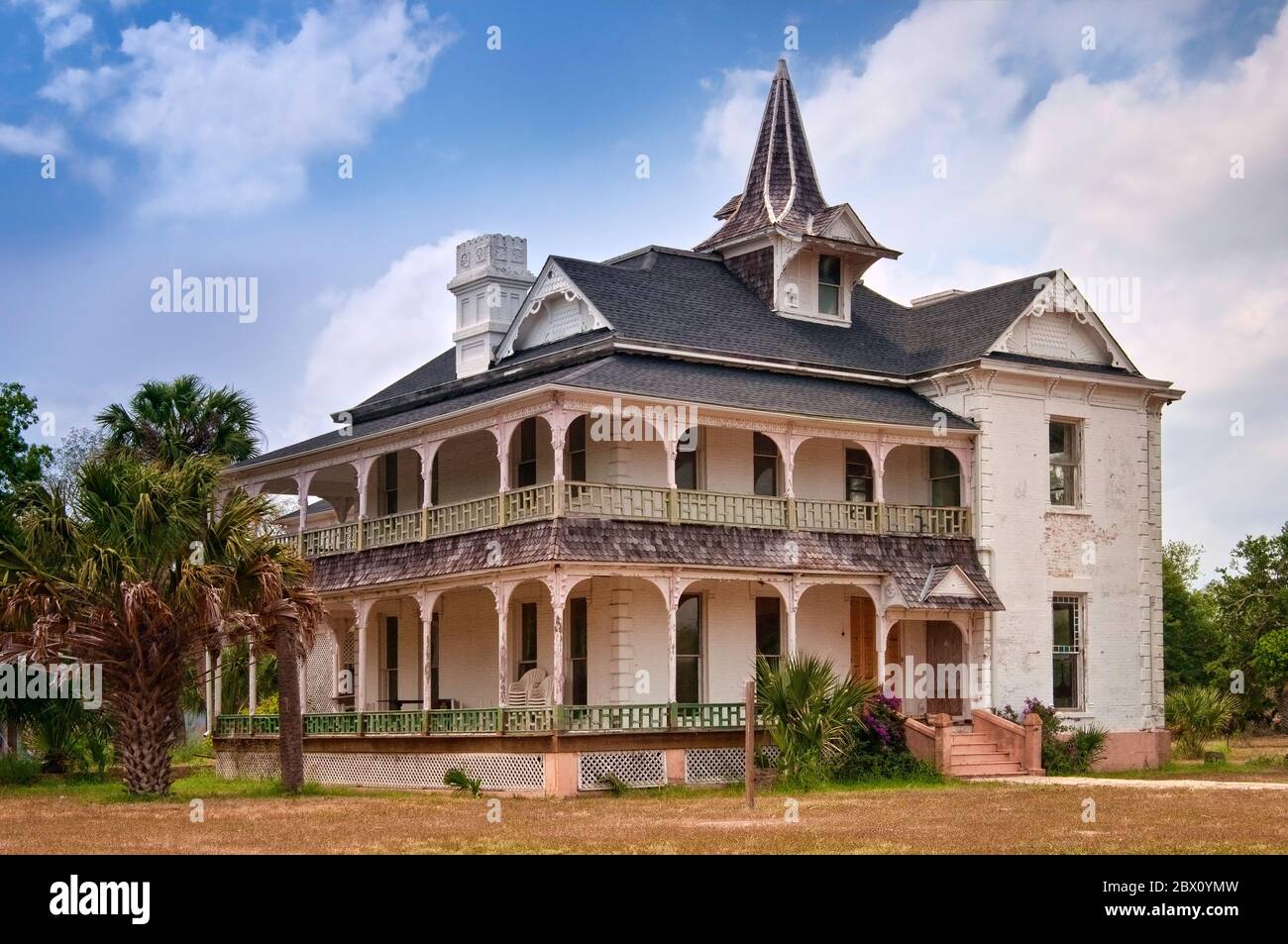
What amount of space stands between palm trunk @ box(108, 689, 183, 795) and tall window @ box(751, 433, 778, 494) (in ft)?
40.5

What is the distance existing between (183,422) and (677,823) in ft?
78.9

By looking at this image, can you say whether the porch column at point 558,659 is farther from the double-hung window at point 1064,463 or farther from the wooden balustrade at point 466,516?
the double-hung window at point 1064,463

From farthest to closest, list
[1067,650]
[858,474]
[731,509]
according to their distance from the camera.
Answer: [858,474], [1067,650], [731,509]

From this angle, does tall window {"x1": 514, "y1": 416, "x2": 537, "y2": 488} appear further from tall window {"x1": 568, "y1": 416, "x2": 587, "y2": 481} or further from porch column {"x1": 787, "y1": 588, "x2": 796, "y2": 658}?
porch column {"x1": 787, "y1": 588, "x2": 796, "y2": 658}

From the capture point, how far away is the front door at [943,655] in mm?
35812

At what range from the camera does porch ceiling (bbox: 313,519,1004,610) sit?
30.9 m

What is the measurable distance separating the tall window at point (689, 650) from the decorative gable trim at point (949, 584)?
14.0 ft

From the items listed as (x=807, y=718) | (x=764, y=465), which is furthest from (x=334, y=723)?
(x=807, y=718)

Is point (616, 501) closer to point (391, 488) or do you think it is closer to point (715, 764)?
point (715, 764)

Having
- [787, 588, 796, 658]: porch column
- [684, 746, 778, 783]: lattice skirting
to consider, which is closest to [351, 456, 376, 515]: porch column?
[787, 588, 796, 658]: porch column

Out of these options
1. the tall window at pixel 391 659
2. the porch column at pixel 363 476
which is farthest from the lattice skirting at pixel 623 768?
the tall window at pixel 391 659

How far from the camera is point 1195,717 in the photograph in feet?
130

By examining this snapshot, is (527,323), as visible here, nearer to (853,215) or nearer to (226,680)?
(853,215)
